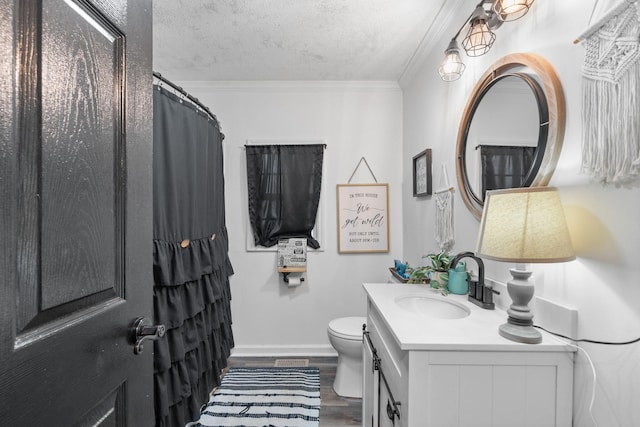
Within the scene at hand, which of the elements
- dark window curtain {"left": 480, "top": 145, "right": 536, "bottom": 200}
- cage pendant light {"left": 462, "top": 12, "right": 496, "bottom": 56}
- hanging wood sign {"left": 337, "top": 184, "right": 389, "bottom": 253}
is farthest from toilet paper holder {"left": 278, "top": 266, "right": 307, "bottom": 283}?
cage pendant light {"left": 462, "top": 12, "right": 496, "bottom": 56}

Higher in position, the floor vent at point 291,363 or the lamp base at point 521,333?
the lamp base at point 521,333

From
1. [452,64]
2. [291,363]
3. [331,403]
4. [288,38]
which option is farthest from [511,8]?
[291,363]

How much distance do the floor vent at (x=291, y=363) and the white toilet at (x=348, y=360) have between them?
41cm

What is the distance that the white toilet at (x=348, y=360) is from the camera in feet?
5.93

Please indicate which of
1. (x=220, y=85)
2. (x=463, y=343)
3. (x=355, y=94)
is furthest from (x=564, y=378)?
(x=220, y=85)

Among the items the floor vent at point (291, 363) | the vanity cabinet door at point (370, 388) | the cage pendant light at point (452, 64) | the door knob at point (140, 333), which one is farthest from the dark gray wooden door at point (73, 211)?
the floor vent at point (291, 363)

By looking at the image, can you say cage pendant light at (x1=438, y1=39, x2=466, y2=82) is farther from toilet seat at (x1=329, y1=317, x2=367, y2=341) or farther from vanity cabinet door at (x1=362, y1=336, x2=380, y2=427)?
toilet seat at (x1=329, y1=317, x2=367, y2=341)

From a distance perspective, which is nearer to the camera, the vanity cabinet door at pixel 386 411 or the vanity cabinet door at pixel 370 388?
the vanity cabinet door at pixel 386 411

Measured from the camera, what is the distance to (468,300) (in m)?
1.21

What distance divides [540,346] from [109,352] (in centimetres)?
112

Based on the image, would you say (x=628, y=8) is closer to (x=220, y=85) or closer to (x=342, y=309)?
(x=342, y=309)

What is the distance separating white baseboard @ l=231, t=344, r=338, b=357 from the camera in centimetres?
240

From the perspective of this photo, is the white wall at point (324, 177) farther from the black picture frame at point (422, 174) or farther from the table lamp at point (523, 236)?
the table lamp at point (523, 236)

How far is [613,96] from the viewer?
2.30 feet
